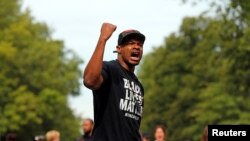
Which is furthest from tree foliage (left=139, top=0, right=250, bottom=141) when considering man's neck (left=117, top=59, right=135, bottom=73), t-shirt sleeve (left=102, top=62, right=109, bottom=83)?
t-shirt sleeve (left=102, top=62, right=109, bottom=83)

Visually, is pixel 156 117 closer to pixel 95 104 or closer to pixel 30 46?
pixel 30 46

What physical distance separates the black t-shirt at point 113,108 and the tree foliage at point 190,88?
5679cm

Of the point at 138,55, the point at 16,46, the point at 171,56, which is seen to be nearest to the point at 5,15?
the point at 16,46

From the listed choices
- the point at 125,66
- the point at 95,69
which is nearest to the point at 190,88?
the point at 125,66

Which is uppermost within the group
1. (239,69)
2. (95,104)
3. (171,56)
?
(171,56)

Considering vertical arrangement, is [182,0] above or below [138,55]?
above

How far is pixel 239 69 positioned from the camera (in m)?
45.5

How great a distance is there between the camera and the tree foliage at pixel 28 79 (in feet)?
236

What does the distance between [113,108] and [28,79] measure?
226 feet

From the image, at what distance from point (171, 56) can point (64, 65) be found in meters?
13.1

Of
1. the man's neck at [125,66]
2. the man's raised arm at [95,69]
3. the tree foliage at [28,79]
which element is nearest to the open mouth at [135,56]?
the man's neck at [125,66]

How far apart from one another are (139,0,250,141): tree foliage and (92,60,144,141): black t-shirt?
56.8 meters

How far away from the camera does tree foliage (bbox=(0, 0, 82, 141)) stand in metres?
72.0

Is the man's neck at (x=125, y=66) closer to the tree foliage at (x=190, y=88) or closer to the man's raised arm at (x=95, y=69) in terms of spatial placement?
the man's raised arm at (x=95, y=69)
